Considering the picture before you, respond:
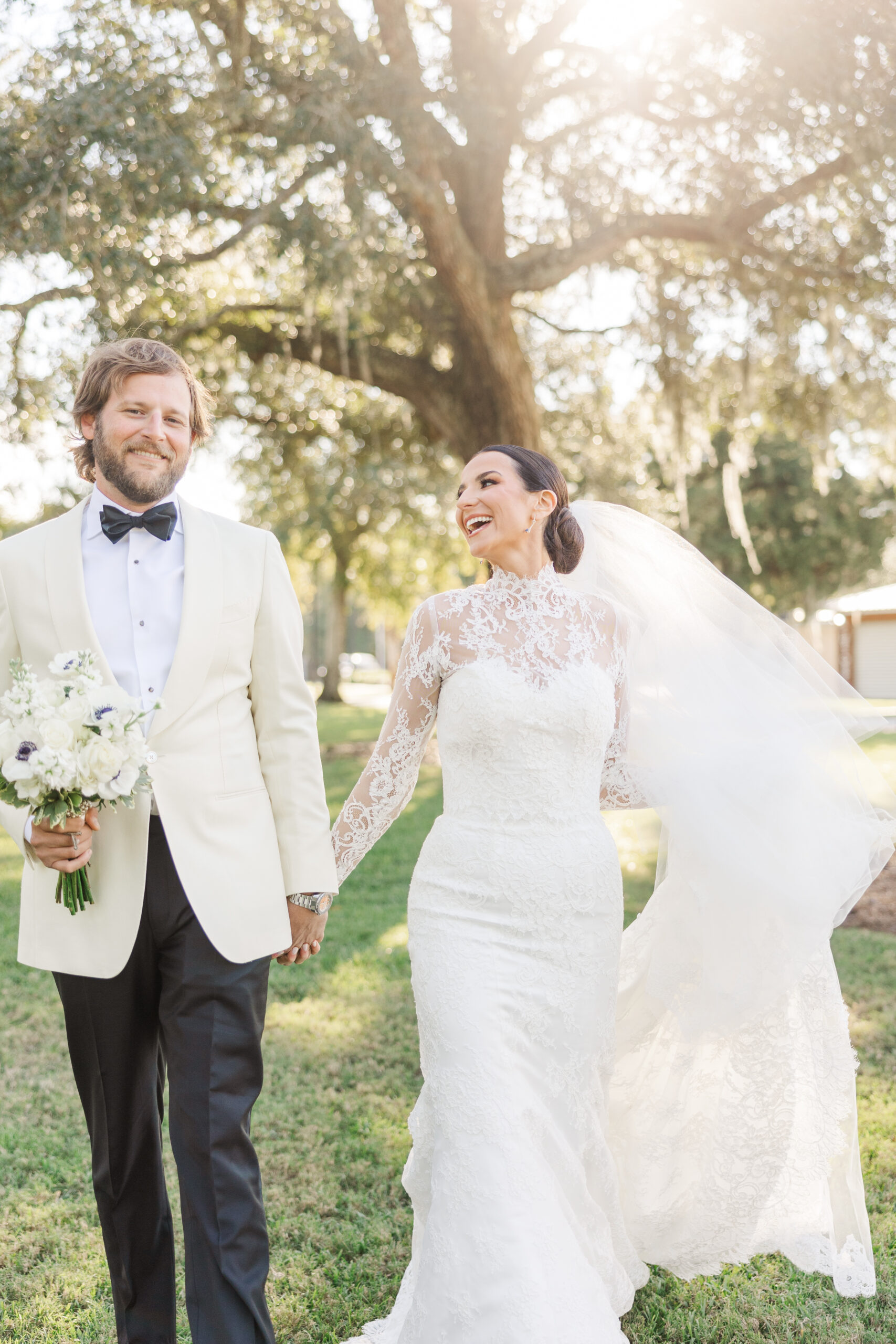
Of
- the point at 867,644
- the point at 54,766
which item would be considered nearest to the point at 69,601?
the point at 54,766

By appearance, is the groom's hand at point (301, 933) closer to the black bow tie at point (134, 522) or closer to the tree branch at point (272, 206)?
the black bow tie at point (134, 522)

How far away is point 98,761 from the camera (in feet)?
7.31

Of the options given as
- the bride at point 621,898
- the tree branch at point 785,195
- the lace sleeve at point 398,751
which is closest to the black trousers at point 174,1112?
the bride at point 621,898

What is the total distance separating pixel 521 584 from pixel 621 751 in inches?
24.4

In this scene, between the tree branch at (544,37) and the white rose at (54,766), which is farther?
the tree branch at (544,37)

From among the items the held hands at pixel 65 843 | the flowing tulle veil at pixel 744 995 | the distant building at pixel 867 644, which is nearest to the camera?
the held hands at pixel 65 843

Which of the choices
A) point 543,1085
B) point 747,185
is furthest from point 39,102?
point 543,1085

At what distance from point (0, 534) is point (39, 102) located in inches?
927

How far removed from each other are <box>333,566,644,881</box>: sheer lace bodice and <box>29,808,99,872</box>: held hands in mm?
881

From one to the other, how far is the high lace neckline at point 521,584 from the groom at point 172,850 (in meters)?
0.81

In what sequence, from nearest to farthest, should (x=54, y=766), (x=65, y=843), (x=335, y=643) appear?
(x=54, y=766) < (x=65, y=843) < (x=335, y=643)

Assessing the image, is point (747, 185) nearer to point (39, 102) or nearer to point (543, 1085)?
point (39, 102)

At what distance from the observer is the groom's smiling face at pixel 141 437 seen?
8.78ft

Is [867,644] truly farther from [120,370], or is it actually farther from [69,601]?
[69,601]
